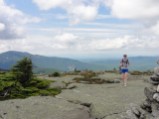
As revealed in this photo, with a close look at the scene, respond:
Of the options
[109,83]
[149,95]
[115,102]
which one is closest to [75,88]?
[109,83]

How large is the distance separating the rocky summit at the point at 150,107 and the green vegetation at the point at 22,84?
1292 cm

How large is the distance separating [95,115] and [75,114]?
1.66 m

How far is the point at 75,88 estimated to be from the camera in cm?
3497

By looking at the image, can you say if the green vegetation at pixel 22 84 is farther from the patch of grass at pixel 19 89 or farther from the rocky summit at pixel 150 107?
the rocky summit at pixel 150 107

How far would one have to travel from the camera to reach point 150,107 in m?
18.4

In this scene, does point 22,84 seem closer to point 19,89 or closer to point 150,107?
point 19,89

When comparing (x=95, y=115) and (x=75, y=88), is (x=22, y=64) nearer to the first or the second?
(x=75, y=88)

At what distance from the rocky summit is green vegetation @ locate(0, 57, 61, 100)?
12918mm

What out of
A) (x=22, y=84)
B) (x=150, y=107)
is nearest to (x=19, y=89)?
(x=22, y=84)

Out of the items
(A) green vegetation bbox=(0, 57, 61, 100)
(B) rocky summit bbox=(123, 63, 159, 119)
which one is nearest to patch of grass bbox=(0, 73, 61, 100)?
(A) green vegetation bbox=(0, 57, 61, 100)

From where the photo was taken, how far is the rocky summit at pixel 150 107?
16844 mm

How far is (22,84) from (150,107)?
52.8ft

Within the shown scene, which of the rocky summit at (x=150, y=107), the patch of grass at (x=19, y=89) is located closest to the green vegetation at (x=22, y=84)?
the patch of grass at (x=19, y=89)

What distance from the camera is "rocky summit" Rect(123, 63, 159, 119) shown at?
55.3ft
